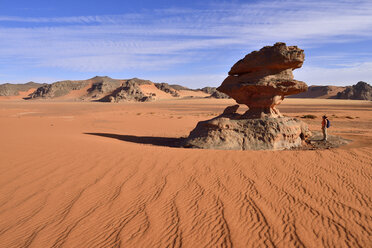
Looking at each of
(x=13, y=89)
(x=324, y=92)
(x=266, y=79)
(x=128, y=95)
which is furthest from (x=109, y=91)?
(x=324, y=92)

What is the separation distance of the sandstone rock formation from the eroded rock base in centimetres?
80

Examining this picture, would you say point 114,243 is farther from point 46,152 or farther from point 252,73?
point 252,73

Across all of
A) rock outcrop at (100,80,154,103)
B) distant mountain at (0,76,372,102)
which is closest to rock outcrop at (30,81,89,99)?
distant mountain at (0,76,372,102)

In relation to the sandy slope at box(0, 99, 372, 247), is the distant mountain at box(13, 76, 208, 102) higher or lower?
higher

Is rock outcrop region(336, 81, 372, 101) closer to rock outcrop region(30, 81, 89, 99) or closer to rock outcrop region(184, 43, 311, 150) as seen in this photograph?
rock outcrop region(184, 43, 311, 150)

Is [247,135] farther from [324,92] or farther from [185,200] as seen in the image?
[324,92]

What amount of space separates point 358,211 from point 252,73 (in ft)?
22.5

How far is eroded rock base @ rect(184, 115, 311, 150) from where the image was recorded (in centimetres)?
861

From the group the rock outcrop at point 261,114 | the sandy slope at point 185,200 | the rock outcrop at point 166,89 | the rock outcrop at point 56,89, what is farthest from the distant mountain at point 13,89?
the rock outcrop at point 261,114

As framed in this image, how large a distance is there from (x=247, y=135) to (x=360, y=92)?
243 feet

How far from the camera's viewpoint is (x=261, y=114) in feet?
31.6

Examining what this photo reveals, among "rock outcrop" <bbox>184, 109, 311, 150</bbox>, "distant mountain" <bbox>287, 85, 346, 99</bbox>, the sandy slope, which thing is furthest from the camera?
"distant mountain" <bbox>287, 85, 346, 99</bbox>

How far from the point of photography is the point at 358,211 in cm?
416

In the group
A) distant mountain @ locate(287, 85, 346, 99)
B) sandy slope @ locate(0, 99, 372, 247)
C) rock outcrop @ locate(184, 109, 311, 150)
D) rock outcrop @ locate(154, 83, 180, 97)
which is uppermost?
rock outcrop @ locate(154, 83, 180, 97)
